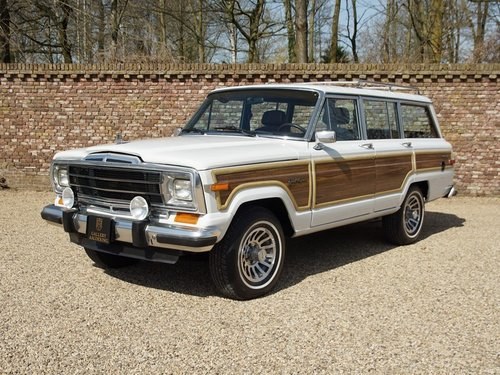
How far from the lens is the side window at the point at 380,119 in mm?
6285

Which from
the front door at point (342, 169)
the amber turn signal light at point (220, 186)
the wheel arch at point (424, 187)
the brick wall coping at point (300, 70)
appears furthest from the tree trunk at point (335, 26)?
the amber turn signal light at point (220, 186)

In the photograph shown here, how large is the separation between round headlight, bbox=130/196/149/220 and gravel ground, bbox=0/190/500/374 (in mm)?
699

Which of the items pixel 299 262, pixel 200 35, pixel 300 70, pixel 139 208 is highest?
pixel 200 35

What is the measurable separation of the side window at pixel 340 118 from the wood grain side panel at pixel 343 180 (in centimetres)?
33

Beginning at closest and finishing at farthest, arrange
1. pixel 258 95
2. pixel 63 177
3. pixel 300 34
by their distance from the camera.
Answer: pixel 63 177 → pixel 258 95 → pixel 300 34

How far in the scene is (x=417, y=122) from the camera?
7285mm

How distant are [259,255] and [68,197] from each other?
74.4 inches

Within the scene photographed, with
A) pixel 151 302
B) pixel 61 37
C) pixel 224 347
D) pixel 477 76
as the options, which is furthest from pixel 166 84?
pixel 61 37

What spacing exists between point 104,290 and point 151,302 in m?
0.60

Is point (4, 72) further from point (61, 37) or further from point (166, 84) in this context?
point (61, 37)

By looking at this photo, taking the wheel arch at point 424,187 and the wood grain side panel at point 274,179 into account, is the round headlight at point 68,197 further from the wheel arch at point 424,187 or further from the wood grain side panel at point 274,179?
the wheel arch at point 424,187

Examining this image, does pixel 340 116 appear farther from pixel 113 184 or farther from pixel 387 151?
pixel 113 184

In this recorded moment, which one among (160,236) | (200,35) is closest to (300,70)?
(160,236)

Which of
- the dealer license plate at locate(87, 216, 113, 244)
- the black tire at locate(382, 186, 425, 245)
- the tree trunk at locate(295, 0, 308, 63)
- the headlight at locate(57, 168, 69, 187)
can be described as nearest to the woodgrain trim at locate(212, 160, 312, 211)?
the dealer license plate at locate(87, 216, 113, 244)
